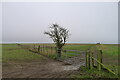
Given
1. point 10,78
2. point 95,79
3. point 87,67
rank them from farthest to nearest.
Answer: point 87,67
point 10,78
point 95,79

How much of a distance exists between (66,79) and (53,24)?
957cm

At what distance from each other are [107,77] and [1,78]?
16.9 ft

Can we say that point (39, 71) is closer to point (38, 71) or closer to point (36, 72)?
point (38, 71)

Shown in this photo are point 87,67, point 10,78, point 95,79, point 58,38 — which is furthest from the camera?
point 58,38

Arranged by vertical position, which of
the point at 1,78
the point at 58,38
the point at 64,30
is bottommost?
the point at 1,78

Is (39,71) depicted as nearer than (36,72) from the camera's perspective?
No

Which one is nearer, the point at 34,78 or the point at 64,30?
the point at 34,78

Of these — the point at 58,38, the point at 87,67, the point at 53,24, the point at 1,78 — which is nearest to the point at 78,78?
the point at 87,67

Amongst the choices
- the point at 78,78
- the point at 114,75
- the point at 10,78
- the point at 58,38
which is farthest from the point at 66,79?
the point at 58,38

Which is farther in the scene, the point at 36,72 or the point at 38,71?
the point at 38,71

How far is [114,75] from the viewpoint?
5.40 meters

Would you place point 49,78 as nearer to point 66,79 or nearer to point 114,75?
point 66,79

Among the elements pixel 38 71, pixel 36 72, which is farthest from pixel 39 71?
pixel 36 72

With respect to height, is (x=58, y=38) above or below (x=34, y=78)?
above
